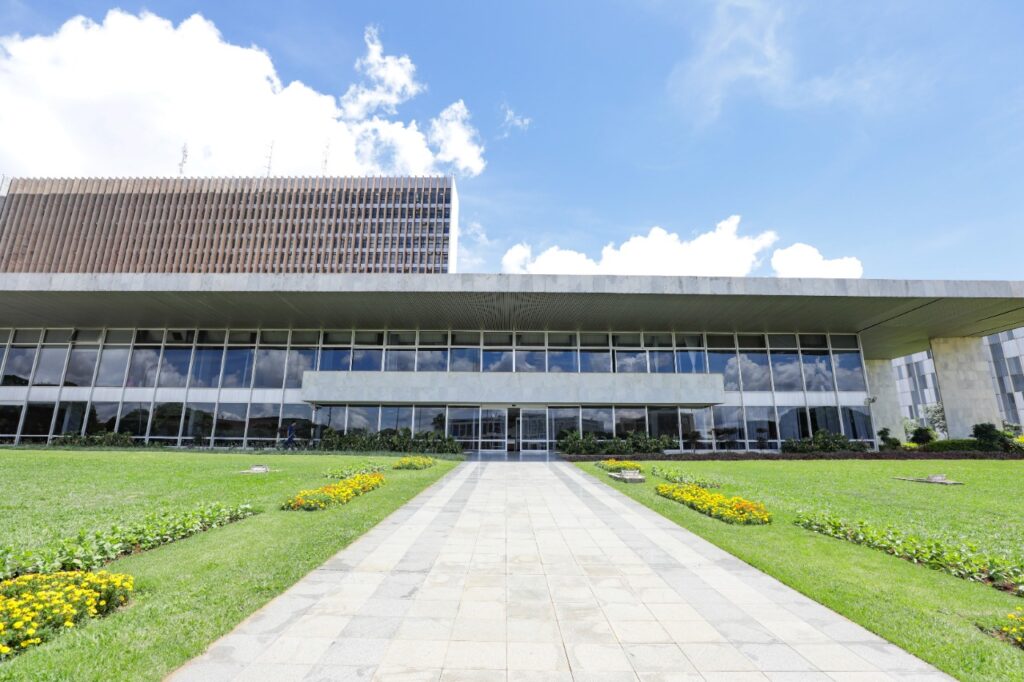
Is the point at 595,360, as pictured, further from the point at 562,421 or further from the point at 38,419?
the point at 38,419

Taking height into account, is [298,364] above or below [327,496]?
above

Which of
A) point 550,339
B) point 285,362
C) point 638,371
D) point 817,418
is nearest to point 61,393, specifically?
point 285,362

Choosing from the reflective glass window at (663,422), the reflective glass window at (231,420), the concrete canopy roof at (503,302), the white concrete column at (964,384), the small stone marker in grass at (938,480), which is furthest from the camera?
the white concrete column at (964,384)

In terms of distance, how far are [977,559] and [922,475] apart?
43.8 feet

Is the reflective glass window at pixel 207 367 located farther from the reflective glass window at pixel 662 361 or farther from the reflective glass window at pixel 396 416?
the reflective glass window at pixel 662 361

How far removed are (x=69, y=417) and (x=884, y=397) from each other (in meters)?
58.7

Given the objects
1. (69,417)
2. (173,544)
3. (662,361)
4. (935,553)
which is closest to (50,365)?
(69,417)

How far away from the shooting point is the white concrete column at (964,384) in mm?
30562

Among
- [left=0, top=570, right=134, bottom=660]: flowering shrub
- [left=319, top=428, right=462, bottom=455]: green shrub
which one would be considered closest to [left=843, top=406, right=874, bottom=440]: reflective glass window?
[left=319, top=428, right=462, bottom=455]: green shrub

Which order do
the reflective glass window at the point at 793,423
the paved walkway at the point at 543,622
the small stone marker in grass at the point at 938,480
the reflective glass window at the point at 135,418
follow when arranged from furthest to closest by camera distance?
the reflective glass window at the point at 793,423 < the reflective glass window at the point at 135,418 < the small stone marker in grass at the point at 938,480 < the paved walkway at the point at 543,622

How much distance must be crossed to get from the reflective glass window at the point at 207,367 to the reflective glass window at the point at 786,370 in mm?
34826

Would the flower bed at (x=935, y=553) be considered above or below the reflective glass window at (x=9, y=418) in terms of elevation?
below

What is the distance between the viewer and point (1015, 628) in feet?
14.3

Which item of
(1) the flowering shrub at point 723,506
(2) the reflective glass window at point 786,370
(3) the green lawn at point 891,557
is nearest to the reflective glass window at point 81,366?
(3) the green lawn at point 891,557
